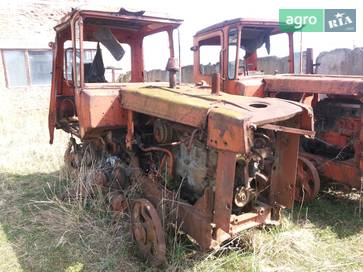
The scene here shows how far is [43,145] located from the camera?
23.6ft

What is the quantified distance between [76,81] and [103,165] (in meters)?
0.97

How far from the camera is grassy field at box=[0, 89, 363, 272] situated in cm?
308

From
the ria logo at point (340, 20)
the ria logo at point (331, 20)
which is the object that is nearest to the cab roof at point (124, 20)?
the ria logo at point (331, 20)

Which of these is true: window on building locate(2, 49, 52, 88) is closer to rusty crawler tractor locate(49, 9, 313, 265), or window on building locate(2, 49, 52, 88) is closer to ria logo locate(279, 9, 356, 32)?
ria logo locate(279, 9, 356, 32)

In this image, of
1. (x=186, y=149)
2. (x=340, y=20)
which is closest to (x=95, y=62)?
(x=186, y=149)

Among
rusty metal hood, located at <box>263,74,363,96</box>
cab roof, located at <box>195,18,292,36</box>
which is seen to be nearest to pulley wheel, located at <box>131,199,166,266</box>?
rusty metal hood, located at <box>263,74,363,96</box>

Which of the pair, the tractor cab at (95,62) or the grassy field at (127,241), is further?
the tractor cab at (95,62)

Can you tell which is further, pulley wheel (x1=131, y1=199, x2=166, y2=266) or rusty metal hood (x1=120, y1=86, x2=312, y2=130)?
pulley wheel (x1=131, y1=199, x2=166, y2=266)

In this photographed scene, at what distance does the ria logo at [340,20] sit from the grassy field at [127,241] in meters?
4.32

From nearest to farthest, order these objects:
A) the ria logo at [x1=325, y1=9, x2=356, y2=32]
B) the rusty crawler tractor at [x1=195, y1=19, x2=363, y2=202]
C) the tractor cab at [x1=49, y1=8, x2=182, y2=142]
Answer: the tractor cab at [x1=49, y1=8, x2=182, y2=142], the rusty crawler tractor at [x1=195, y1=19, x2=363, y2=202], the ria logo at [x1=325, y1=9, x2=356, y2=32]

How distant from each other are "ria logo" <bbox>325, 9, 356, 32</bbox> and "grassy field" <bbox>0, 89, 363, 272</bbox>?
432cm

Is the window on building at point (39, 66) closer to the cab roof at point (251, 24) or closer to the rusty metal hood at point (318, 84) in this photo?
the cab roof at point (251, 24)

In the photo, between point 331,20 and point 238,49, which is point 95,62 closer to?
point 238,49

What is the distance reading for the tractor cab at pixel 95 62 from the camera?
3.60 meters
